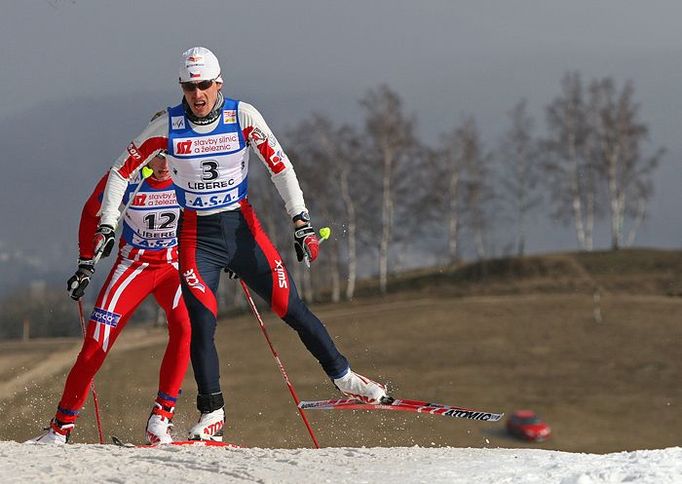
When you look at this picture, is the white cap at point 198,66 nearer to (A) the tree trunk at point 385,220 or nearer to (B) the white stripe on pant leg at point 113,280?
(B) the white stripe on pant leg at point 113,280

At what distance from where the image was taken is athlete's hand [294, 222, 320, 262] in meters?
6.77

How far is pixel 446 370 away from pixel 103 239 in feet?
90.1

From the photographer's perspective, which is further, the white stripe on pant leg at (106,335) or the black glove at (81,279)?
the white stripe on pant leg at (106,335)

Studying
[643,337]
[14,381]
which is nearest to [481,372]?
[643,337]

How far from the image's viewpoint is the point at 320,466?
5945 millimetres

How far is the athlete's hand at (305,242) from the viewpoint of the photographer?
6.77 metres

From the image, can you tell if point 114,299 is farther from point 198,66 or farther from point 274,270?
point 198,66

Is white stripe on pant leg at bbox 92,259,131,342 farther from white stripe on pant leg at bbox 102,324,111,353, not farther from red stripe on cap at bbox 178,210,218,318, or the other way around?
red stripe on cap at bbox 178,210,218,318

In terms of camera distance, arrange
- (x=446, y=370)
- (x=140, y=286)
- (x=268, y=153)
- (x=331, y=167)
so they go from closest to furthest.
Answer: (x=268, y=153) < (x=140, y=286) < (x=446, y=370) < (x=331, y=167)

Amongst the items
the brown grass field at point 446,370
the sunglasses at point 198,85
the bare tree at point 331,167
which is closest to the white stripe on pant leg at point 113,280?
the sunglasses at point 198,85

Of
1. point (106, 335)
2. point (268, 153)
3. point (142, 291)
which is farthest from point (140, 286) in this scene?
point (268, 153)

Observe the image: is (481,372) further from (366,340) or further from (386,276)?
(386,276)

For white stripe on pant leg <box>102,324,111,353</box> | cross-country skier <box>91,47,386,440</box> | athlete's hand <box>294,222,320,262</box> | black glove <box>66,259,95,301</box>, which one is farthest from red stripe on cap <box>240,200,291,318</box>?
white stripe on pant leg <box>102,324,111,353</box>

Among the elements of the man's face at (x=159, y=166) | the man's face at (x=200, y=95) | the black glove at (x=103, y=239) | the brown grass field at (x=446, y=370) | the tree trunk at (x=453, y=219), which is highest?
the man's face at (x=200, y=95)
